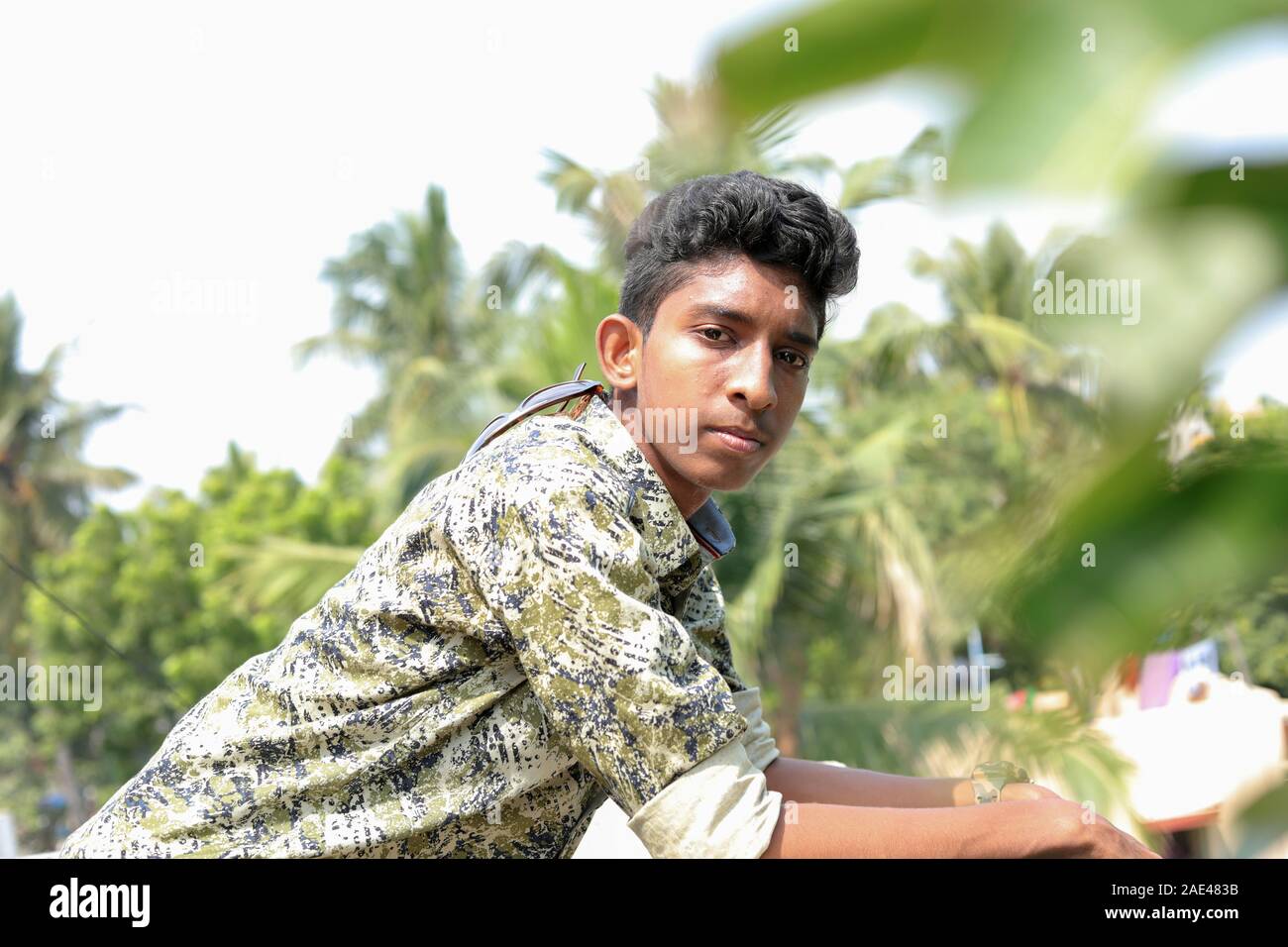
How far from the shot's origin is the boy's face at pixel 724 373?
1.76 meters

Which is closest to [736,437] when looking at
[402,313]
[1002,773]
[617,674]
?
[617,674]

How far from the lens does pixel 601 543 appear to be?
1.54m

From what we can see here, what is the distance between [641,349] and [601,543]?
0.46 metres

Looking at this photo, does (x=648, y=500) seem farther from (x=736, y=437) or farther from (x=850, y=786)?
(x=850, y=786)

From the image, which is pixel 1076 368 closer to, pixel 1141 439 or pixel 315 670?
pixel 1141 439

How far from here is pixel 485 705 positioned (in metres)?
1.67

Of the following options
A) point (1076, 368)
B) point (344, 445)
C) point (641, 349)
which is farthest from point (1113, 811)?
point (344, 445)

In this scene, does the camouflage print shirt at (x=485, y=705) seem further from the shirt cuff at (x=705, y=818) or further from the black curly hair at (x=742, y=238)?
the black curly hair at (x=742, y=238)

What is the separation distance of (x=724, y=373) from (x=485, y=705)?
0.52 metres

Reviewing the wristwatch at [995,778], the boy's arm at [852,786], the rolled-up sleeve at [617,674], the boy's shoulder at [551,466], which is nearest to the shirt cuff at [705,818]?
the rolled-up sleeve at [617,674]

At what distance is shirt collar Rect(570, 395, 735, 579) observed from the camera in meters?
1.74

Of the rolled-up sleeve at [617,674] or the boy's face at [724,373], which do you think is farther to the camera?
the boy's face at [724,373]

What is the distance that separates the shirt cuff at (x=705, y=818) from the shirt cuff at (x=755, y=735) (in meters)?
0.65

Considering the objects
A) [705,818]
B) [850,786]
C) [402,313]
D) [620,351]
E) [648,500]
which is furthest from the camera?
[402,313]
